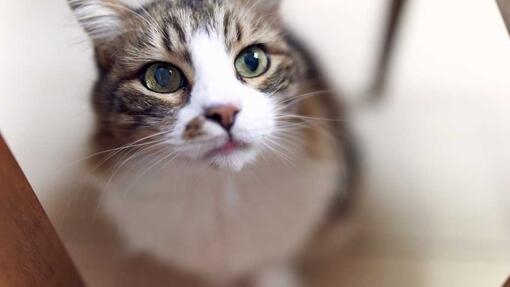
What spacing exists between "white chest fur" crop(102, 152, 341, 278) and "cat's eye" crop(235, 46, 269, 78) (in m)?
0.11

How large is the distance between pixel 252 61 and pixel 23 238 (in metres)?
0.30

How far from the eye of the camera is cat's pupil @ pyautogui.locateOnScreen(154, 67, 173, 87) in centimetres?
62

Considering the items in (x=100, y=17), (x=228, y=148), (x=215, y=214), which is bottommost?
(x=215, y=214)

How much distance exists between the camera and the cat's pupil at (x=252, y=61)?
0.63m

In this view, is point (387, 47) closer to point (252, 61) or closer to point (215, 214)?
point (252, 61)

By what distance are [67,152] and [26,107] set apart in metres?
0.07

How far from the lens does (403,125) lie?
710 millimetres

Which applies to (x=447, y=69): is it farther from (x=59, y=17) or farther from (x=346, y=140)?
(x=59, y=17)

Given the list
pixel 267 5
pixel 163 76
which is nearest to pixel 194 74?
pixel 163 76

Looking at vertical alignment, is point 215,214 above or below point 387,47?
below

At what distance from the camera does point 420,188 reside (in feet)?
2.24

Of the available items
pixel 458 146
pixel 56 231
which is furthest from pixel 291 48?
pixel 56 231

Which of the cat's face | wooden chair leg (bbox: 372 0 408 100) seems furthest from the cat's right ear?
wooden chair leg (bbox: 372 0 408 100)

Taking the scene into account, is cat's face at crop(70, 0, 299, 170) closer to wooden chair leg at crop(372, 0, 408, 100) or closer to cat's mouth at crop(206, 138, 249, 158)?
cat's mouth at crop(206, 138, 249, 158)
